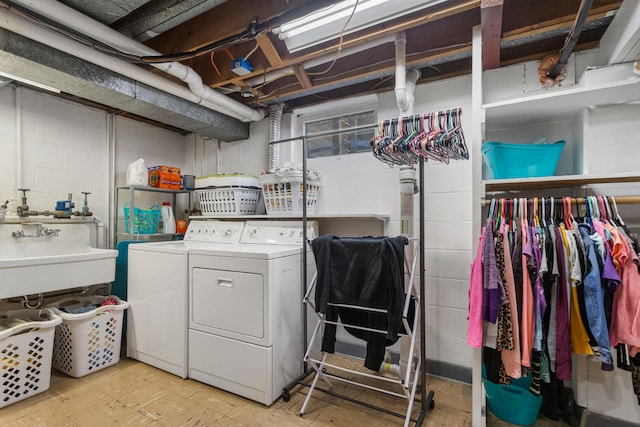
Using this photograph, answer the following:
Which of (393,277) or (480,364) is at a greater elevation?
(393,277)

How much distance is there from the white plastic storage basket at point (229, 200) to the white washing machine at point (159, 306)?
37 cm

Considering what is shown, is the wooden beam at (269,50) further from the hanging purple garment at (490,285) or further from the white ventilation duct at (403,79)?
the hanging purple garment at (490,285)

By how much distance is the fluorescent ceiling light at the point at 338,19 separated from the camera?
156cm

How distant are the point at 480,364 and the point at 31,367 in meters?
2.63

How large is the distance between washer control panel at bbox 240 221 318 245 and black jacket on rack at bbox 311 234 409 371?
538 mm

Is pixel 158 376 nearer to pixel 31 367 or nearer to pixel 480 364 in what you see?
pixel 31 367

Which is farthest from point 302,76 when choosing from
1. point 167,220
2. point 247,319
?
point 167,220

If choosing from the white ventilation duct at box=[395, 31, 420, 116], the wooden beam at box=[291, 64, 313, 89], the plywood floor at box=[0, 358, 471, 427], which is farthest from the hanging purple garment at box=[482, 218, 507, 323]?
the wooden beam at box=[291, 64, 313, 89]

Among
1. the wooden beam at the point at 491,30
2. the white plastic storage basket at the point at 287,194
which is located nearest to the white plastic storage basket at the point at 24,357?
the white plastic storage basket at the point at 287,194

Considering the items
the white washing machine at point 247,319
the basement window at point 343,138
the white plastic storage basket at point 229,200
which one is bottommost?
the white washing machine at point 247,319

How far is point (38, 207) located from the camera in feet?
8.25

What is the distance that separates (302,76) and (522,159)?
158cm

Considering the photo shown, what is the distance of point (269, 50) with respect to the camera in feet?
6.45

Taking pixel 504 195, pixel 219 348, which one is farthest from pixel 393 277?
pixel 219 348
